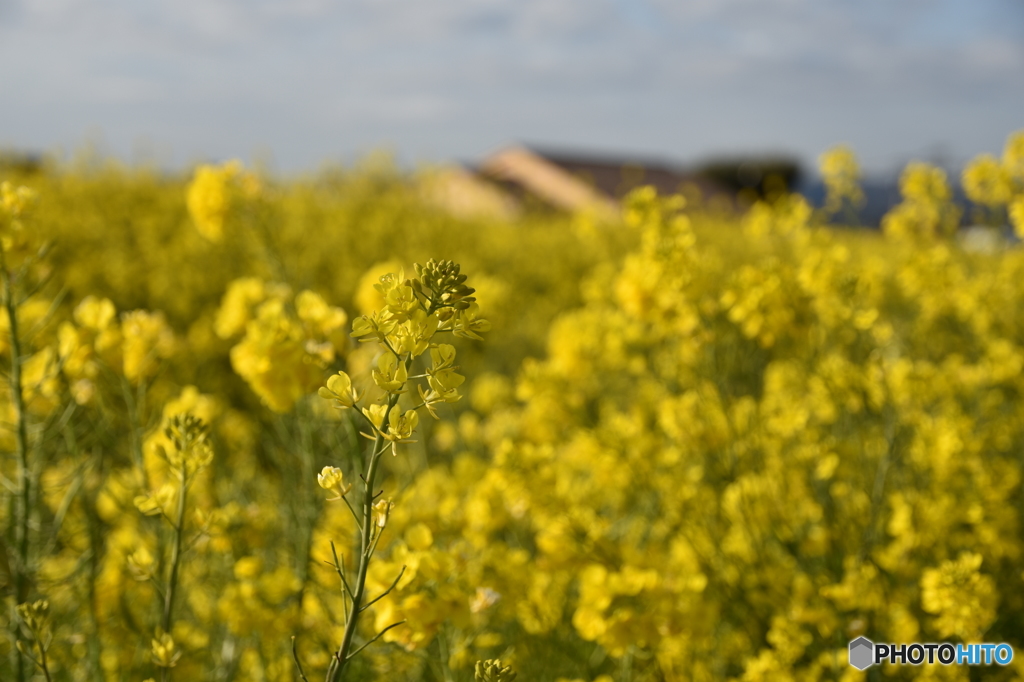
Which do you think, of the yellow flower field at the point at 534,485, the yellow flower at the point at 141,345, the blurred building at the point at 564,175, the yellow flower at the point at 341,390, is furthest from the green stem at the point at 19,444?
the blurred building at the point at 564,175

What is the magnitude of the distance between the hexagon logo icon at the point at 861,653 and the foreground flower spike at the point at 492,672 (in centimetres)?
129

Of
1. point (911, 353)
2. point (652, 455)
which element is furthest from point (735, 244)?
point (652, 455)

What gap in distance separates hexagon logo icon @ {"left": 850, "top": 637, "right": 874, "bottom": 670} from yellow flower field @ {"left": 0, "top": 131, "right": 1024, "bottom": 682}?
29 millimetres

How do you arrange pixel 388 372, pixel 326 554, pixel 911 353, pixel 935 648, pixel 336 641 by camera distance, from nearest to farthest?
1. pixel 388 372
2. pixel 326 554
3. pixel 336 641
4. pixel 935 648
5. pixel 911 353

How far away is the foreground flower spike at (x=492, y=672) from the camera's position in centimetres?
93

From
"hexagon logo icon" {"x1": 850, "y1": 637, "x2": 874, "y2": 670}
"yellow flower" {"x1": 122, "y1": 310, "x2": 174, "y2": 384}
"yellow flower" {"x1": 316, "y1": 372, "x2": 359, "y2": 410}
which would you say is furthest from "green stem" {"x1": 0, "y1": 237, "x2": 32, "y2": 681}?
"hexagon logo icon" {"x1": 850, "y1": 637, "x2": 874, "y2": 670}

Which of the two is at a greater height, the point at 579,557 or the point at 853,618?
the point at 579,557

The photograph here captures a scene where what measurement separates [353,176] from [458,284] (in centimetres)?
877

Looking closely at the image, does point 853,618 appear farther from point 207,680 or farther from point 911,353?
point 911,353

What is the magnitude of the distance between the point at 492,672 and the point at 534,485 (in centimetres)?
96

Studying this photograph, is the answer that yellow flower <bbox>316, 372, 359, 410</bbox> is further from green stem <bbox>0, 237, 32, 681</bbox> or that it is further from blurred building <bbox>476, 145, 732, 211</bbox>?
blurred building <bbox>476, 145, 732, 211</bbox>

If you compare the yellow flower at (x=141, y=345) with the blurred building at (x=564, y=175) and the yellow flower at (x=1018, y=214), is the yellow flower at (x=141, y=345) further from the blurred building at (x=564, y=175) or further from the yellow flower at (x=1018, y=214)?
the blurred building at (x=564, y=175)

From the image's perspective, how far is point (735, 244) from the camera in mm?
10273

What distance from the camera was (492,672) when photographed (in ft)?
3.10
